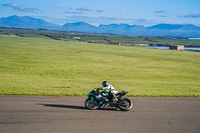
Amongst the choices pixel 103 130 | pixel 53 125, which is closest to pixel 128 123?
pixel 103 130

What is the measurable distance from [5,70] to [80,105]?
21.7 m

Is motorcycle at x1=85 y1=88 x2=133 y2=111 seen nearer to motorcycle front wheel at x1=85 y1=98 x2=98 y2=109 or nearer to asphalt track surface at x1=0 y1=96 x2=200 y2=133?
motorcycle front wheel at x1=85 y1=98 x2=98 y2=109

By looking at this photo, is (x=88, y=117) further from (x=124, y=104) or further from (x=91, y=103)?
(x=124, y=104)

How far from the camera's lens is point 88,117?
1316 cm

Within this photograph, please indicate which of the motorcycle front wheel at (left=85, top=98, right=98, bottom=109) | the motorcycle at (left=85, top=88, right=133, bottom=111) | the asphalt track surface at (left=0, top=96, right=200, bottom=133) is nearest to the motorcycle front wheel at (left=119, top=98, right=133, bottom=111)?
the motorcycle at (left=85, top=88, right=133, bottom=111)

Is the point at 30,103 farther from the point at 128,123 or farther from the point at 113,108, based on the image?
the point at 128,123

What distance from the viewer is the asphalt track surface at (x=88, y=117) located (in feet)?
37.6

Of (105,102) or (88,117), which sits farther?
(105,102)

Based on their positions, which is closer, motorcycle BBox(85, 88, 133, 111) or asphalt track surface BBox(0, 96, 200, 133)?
asphalt track surface BBox(0, 96, 200, 133)

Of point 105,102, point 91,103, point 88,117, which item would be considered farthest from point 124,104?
point 88,117

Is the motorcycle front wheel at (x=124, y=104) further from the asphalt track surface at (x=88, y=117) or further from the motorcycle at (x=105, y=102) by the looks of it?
the asphalt track surface at (x=88, y=117)

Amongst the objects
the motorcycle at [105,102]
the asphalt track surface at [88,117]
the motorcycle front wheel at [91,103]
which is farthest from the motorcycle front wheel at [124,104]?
the motorcycle front wheel at [91,103]

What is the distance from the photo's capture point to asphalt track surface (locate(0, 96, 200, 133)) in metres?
11.4

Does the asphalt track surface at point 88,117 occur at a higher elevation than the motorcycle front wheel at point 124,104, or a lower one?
lower
